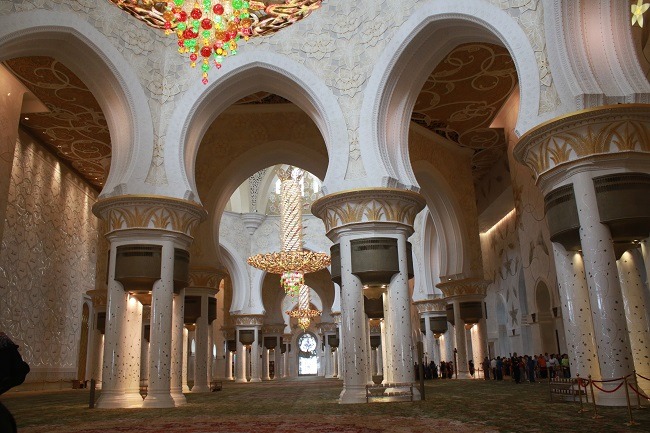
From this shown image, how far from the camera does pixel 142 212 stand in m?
Answer: 8.33

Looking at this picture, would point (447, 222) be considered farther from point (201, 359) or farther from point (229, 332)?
point (229, 332)

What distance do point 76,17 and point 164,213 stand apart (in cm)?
324

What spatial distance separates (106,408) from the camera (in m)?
7.67

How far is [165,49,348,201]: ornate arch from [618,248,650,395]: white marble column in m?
4.10

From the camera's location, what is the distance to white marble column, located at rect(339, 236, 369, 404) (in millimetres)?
7816

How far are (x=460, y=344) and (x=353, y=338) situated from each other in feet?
22.3

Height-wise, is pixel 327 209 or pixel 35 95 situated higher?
pixel 35 95

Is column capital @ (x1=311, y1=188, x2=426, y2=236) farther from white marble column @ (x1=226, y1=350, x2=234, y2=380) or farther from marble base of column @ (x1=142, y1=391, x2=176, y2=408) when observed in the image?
white marble column @ (x1=226, y1=350, x2=234, y2=380)

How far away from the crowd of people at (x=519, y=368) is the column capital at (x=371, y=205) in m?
4.06

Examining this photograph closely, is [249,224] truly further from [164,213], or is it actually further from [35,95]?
[164,213]

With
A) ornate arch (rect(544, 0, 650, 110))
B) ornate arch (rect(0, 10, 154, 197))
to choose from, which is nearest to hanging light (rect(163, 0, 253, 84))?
ornate arch (rect(0, 10, 154, 197))

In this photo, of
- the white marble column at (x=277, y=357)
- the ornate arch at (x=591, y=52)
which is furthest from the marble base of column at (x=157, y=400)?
the white marble column at (x=277, y=357)

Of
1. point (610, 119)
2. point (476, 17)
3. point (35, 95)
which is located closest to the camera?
point (610, 119)

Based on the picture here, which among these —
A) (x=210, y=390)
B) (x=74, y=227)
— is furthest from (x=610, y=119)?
(x=74, y=227)
